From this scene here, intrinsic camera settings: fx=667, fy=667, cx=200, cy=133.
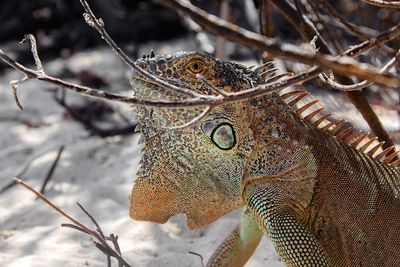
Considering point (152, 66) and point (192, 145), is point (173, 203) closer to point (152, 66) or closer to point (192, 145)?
point (192, 145)

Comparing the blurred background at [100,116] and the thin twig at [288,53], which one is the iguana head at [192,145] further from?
the thin twig at [288,53]

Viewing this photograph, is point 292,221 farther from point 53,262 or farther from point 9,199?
point 9,199

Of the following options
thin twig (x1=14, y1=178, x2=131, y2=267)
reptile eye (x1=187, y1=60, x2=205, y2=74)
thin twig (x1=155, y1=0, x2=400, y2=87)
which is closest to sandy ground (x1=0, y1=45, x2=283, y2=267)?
thin twig (x1=14, y1=178, x2=131, y2=267)

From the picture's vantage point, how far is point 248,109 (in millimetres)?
3359

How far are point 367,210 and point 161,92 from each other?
1.18 metres

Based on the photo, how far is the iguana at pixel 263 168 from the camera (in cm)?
329

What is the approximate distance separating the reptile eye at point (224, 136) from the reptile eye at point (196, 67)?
0.96 feet

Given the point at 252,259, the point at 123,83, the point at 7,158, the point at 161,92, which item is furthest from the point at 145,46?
the point at 161,92

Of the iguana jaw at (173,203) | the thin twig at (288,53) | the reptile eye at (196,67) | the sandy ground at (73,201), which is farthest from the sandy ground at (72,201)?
the thin twig at (288,53)

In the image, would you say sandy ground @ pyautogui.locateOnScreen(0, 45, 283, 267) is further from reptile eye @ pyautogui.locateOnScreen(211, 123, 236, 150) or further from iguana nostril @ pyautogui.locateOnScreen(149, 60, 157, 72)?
iguana nostril @ pyautogui.locateOnScreen(149, 60, 157, 72)

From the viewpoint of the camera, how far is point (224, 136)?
331 cm

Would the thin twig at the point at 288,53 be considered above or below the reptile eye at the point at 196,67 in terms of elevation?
below

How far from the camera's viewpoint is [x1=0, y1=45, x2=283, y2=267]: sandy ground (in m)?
4.16

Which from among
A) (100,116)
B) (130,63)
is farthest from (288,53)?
(100,116)
